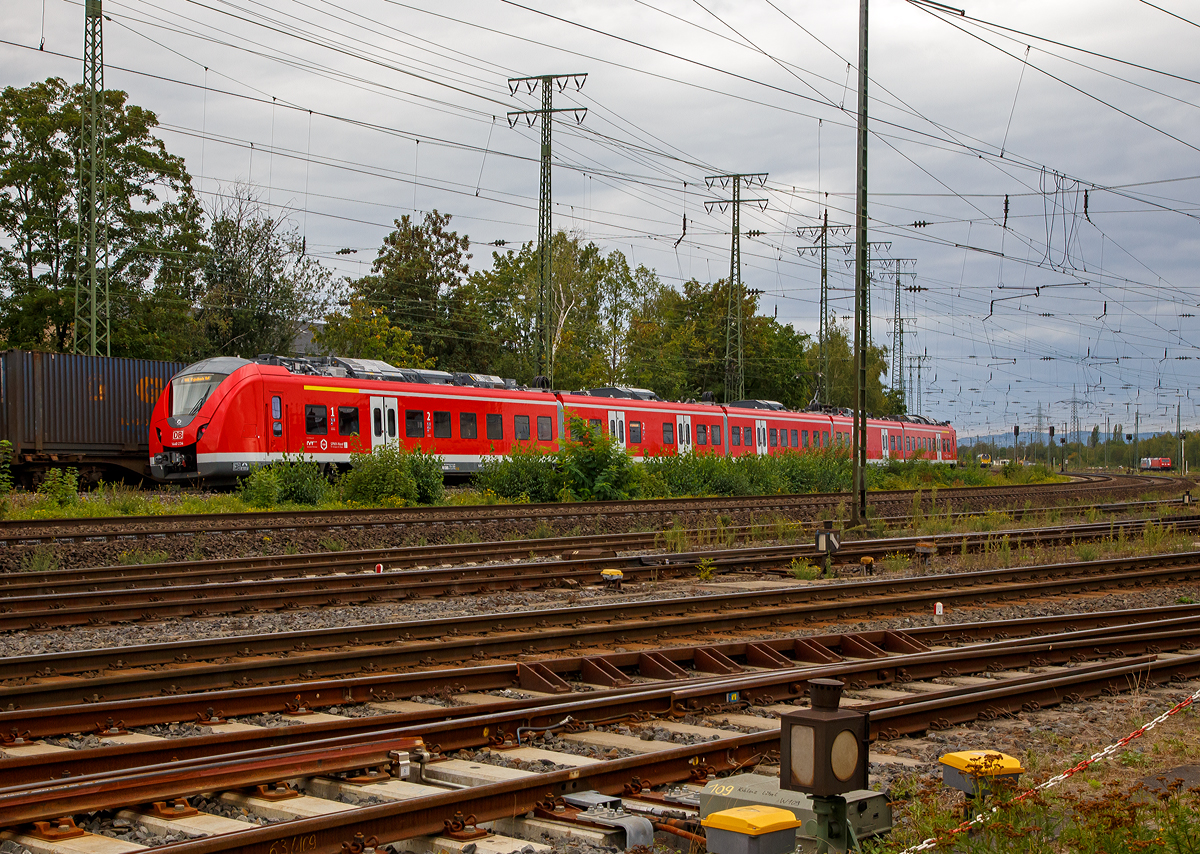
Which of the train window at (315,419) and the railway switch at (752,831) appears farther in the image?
the train window at (315,419)

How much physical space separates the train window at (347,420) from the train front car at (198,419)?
7.44ft

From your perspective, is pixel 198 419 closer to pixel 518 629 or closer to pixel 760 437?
pixel 518 629

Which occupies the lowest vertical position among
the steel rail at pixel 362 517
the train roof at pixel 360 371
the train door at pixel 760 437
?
the steel rail at pixel 362 517

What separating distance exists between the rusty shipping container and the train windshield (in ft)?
11.9

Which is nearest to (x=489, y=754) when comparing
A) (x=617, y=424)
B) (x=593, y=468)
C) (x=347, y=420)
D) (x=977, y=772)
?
(x=977, y=772)

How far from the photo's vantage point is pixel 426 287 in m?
61.7

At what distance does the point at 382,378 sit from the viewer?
27.2 metres

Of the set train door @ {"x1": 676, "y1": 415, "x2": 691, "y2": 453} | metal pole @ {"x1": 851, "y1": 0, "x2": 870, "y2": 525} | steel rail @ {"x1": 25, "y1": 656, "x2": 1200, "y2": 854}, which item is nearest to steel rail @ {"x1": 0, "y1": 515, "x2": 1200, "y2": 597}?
metal pole @ {"x1": 851, "y1": 0, "x2": 870, "y2": 525}

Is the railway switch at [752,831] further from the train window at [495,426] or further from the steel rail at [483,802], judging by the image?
the train window at [495,426]

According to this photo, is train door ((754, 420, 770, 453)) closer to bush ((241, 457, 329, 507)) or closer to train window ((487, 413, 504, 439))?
train window ((487, 413, 504, 439))

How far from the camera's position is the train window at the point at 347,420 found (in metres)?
25.1

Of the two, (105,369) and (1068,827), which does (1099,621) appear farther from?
(105,369)

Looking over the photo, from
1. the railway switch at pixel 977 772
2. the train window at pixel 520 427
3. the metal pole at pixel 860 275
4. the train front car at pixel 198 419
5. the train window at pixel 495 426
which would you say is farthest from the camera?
the train window at pixel 520 427

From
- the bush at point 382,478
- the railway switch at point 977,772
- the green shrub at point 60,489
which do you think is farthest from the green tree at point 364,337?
the railway switch at point 977,772
